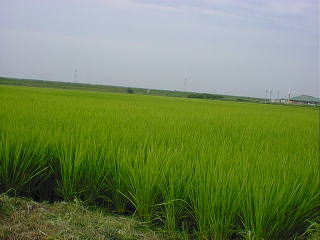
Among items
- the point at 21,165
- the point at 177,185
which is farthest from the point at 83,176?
the point at 177,185

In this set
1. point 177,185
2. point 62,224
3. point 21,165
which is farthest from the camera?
point 21,165

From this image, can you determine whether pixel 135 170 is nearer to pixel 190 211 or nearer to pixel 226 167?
pixel 190 211

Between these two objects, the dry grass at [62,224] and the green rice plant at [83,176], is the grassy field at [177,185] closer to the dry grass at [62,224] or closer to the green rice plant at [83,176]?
the green rice plant at [83,176]

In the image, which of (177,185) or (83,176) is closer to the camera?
(177,185)

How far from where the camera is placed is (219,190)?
176 cm

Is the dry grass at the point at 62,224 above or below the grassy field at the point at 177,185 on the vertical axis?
below

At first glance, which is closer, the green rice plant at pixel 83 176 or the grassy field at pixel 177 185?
the grassy field at pixel 177 185

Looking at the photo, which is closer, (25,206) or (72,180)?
(25,206)

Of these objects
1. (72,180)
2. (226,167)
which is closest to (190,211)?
(226,167)

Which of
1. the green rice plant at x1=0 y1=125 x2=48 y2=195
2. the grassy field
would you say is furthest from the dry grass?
the green rice plant at x1=0 y1=125 x2=48 y2=195

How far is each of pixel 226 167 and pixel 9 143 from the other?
1.70 meters

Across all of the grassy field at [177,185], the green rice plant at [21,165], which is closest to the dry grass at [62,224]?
the grassy field at [177,185]

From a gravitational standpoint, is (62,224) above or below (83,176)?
below

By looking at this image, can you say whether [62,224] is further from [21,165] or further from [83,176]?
[21,165]
